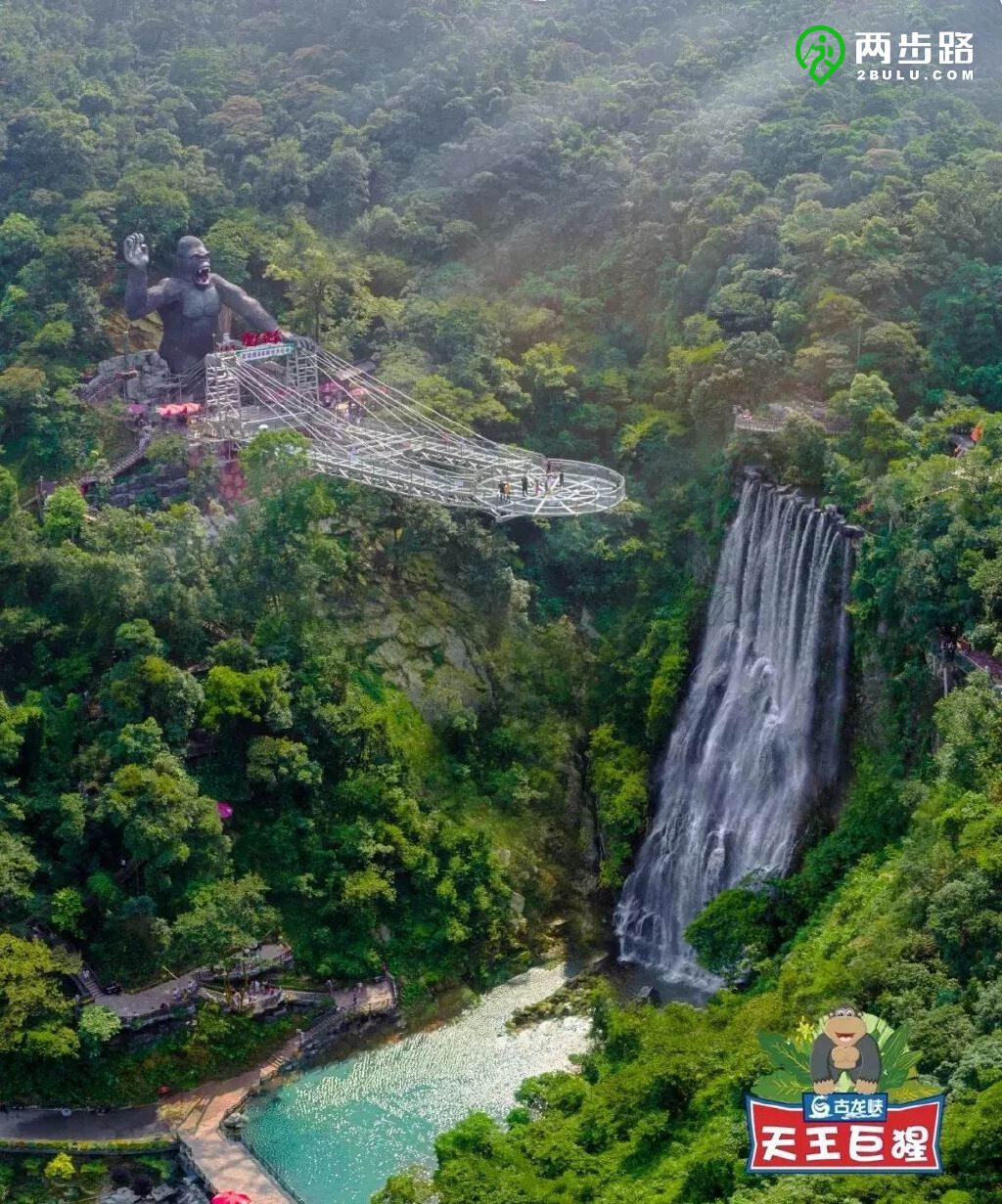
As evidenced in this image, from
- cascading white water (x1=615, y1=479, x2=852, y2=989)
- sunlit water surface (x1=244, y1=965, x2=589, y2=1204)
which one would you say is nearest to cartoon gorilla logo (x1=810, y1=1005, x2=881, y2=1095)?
sunlit water surface (x1=244, y1=965, x2=589, y2=1204)

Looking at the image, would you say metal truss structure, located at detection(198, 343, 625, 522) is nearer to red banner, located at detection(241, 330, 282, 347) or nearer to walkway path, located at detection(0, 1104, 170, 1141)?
red banner, located at detection(241, 330, 282, 347)

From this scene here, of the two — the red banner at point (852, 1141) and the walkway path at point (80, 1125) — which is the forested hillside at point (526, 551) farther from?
the red banner at point (852, 1141)

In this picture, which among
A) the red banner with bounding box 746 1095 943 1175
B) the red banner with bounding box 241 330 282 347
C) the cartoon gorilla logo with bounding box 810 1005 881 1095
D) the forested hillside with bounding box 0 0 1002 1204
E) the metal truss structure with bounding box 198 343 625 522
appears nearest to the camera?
the red banner with bounding box 746 1095 943 1175

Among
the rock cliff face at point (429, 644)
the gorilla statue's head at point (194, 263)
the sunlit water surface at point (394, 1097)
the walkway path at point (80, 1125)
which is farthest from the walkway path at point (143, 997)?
the gorilla statue's head at point (194, 263)

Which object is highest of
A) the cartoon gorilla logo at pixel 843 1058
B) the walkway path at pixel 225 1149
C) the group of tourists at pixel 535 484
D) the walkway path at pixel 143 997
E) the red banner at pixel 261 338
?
the red banner at pixel 261 338

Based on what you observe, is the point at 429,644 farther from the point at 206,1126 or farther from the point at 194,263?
the point at 206,1126

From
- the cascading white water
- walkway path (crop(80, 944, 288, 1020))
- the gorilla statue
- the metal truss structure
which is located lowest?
walkway path (crop(80, 944, 288, 1020))
